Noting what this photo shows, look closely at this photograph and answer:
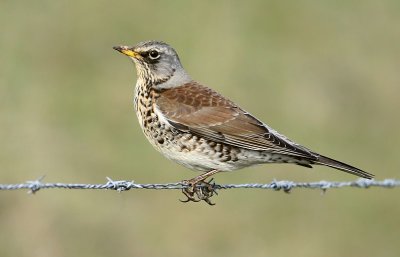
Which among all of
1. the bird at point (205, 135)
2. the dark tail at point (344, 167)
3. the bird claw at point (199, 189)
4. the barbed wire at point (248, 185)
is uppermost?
the bird at point (205, 135)

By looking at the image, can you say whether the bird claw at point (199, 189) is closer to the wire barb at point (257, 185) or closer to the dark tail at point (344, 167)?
the wire barb at point (257, 185)

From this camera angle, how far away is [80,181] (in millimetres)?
14242

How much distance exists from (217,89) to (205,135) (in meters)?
6.93

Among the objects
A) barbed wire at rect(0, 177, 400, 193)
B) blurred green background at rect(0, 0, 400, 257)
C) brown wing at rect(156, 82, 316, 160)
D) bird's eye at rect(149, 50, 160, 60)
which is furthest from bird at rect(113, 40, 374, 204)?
blurred green background at rect(0, 0, 400, 257)

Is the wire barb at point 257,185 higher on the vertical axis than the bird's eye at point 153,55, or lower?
lower

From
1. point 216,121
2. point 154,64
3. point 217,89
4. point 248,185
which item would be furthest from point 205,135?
point 217,89

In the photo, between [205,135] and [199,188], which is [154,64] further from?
[199,188]

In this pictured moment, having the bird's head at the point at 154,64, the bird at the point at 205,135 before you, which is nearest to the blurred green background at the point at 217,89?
the bird's head at the point at 154,64

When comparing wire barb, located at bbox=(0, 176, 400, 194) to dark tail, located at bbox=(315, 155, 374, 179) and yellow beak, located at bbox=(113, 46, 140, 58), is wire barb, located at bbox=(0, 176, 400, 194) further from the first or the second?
yellow beak, located at bbox=(113, 46, 140, 58)

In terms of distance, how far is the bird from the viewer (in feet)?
31.4

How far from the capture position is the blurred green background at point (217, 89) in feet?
44.6

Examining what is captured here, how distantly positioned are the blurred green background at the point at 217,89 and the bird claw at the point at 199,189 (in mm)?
3812

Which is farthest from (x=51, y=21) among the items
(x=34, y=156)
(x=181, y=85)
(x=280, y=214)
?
(x=181, y=85)

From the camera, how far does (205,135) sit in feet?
32.0
